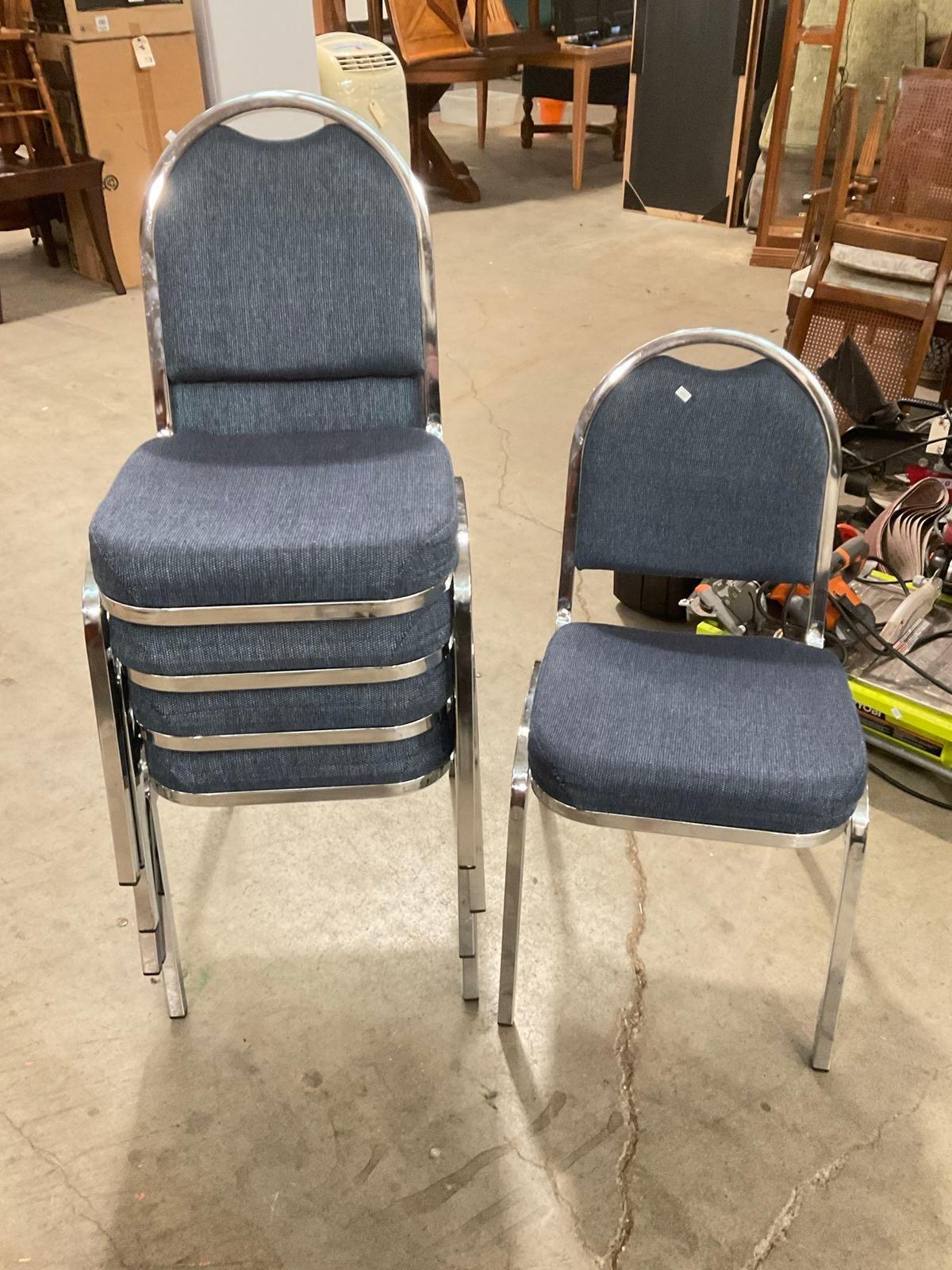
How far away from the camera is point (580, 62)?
5031mm

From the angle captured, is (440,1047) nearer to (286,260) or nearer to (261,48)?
(286,260)

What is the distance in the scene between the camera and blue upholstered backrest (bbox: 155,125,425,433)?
4.52 feet

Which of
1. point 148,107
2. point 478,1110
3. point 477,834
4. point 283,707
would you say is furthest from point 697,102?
point 478,1110

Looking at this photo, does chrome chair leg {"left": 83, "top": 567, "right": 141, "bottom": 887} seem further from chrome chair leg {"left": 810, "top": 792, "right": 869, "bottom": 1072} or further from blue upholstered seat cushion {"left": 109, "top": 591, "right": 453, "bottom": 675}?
chrome chair leg {"left": 810, "top": 792, "right": 869, "bottom": 1072}

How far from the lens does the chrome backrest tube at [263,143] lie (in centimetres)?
137

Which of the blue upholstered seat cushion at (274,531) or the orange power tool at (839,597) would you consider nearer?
the blue upholstered seat cushion at (274,531)

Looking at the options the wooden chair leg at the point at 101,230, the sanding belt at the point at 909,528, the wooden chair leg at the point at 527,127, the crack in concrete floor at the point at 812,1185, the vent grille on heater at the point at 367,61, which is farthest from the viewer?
the wooden chair leg at the point at 527,127

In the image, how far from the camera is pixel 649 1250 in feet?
3.97

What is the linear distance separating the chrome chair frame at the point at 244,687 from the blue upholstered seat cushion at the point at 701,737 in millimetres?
122

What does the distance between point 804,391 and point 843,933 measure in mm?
639

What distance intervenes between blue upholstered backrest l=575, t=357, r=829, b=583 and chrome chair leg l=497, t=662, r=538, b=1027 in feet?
0.79

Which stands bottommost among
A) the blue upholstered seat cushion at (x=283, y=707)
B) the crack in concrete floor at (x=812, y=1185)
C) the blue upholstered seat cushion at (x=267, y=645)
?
the crack in concrete floor at (x=812, y=1185)

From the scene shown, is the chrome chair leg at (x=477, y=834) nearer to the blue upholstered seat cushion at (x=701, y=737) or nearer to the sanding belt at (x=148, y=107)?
the blue upholstered seat cushion at (x=701, y=737)

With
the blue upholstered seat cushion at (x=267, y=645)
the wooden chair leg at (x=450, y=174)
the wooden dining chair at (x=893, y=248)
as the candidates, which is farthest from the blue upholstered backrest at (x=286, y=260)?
the wooden chair leg at (x=450, y=174)
